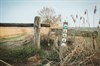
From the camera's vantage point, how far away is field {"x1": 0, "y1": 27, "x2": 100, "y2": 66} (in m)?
2.91

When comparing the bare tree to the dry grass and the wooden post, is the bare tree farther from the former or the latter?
the dry grass

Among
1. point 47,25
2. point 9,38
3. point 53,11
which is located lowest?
point 9,38

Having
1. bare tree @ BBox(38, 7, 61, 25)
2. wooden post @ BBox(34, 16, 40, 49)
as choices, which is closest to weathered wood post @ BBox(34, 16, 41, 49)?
wooden post @ BBox(34, 16, 40, 49)

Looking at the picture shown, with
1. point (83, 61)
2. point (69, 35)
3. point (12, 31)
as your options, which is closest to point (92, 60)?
point (83, 61)

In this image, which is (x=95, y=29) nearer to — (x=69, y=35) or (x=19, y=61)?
(x=69, y=35)

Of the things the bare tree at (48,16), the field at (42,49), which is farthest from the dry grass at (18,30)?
the bare tree at (48,16)

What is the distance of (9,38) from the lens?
3510mm

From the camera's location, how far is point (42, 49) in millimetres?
3348

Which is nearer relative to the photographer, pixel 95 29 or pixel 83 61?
pixel 83 61

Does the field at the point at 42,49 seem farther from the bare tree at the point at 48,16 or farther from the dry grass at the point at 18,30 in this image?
the bare tree at the point at 48,16

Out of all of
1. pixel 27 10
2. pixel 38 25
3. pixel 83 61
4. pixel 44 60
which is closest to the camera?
pixel 83 61

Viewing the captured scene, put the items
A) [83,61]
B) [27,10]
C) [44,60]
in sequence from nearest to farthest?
[83,61] < [44,60] < [27,10]

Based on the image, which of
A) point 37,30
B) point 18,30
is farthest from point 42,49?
point 18,30

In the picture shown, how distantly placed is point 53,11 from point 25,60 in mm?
875
